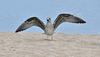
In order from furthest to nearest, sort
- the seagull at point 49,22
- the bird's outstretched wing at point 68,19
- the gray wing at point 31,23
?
the gray wing at point 31,23 < the bird's outstretched wing at point 68,19 < the seagull at point 49,22

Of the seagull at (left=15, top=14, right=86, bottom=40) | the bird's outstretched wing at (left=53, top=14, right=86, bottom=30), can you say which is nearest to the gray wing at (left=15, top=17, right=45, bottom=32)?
the seagull at (left=15, top=14, right=86, bottom=40)

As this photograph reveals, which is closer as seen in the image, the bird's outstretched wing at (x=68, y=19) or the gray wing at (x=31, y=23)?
the bird's outstretched wing at (x=68, y=19)

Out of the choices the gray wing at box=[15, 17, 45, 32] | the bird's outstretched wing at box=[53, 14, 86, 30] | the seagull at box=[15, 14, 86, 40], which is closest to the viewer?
the seagull at box=[15, 14, 86, 40]

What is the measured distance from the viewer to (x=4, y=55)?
9.77 metres

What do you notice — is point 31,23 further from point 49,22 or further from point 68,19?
point 68,19

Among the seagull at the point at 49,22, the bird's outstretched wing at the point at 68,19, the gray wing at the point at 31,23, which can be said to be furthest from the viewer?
the gray wing at the point at 31,23

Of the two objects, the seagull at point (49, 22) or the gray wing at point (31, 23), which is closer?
the seagull at point (49, 22)

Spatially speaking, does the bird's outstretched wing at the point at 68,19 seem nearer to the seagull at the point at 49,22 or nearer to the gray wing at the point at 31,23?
the seagull at the point at 49,22

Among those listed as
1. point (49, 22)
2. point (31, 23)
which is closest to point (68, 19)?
point (49, 22)

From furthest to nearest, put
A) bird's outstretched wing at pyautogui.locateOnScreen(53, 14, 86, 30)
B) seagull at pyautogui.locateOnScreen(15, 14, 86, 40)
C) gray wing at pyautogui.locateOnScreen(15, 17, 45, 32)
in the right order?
gray wing at pyautogui.locateOnScreen(15, 17, 45, 32), bird's outstretched wing at pyautogui.locateOnScreen(53, 14, 86, 30), seagull at pyautogui.locateOnScreen(15, 14, 86, 40)

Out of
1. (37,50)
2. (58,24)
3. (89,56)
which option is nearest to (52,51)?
(37,50)

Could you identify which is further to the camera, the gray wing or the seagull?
the gray wing

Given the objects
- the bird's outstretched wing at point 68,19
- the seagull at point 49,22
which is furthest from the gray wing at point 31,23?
the bird's outstretched wing at point 68,19

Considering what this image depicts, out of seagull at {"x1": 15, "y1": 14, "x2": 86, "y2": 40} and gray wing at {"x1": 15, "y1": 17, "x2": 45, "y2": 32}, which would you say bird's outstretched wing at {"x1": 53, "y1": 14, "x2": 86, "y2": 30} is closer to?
seagull at {"x1": 15, "y1": 14, "x2": 86, "y2": 40}
